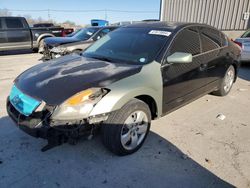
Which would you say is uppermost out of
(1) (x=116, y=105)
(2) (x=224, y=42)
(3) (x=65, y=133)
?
(2) (x=224, y=42)

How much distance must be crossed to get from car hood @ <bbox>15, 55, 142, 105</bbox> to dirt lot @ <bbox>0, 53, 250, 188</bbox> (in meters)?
0.83

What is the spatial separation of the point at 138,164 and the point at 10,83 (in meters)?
4.76

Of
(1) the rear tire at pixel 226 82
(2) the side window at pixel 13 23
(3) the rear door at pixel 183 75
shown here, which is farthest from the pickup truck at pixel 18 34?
(3) the rear door at pixel 183 75

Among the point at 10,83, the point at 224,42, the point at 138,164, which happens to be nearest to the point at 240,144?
the point at 138,164

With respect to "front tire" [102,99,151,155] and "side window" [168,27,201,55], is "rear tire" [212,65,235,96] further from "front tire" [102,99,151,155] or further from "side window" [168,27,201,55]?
"front tire" [102,99,151,155]

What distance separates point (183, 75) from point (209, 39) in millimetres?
1257

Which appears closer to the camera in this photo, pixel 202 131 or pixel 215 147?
pixel 215 147

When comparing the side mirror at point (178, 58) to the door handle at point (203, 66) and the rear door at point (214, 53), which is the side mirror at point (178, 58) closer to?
the door handle at point (203, 66)

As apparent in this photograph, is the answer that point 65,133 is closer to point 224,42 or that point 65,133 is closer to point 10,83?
point 224,42

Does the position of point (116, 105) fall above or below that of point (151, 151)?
above

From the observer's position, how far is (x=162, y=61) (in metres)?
3.12

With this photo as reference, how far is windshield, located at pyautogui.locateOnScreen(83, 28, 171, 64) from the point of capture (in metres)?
3.26

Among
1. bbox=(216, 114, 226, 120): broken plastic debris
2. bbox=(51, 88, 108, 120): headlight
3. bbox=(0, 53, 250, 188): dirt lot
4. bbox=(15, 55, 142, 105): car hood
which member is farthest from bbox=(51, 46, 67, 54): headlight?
bbox=(51, 88, 108, 120): headlight

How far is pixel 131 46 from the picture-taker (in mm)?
3514
